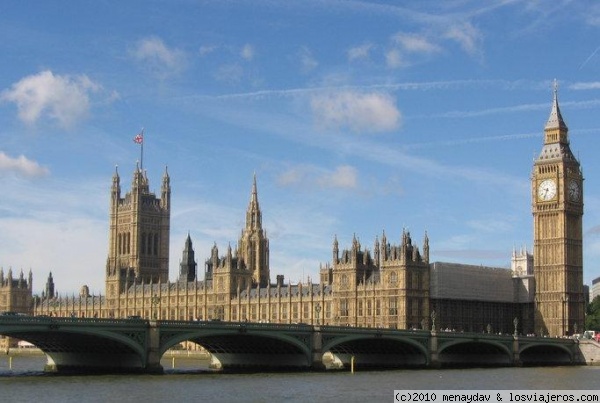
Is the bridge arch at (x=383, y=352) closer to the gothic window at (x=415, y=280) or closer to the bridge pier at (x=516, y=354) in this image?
the bridge pier at (x=516, y=354)

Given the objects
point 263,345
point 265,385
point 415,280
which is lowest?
point 265,385

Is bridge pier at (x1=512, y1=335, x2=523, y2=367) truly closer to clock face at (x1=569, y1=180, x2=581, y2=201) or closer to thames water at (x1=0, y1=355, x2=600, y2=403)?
thames water at (x1=0, y1=355, x2=600, y2=403)

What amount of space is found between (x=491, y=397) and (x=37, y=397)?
98.5 feet

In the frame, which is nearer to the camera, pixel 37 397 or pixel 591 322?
pixel 37 397

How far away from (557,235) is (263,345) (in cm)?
7644

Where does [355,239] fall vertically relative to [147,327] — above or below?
above

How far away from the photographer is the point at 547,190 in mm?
179750

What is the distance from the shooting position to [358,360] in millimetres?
128750

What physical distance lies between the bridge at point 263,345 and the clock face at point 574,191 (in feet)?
115

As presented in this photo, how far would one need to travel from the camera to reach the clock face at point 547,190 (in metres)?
179

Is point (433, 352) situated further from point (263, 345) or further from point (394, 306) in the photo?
point (394, 306)

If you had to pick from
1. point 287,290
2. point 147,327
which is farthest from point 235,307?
point 147,327

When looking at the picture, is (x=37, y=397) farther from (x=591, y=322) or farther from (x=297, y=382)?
(x=591, y=322)


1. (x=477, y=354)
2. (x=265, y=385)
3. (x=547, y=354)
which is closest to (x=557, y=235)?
(x=547, y=354)
